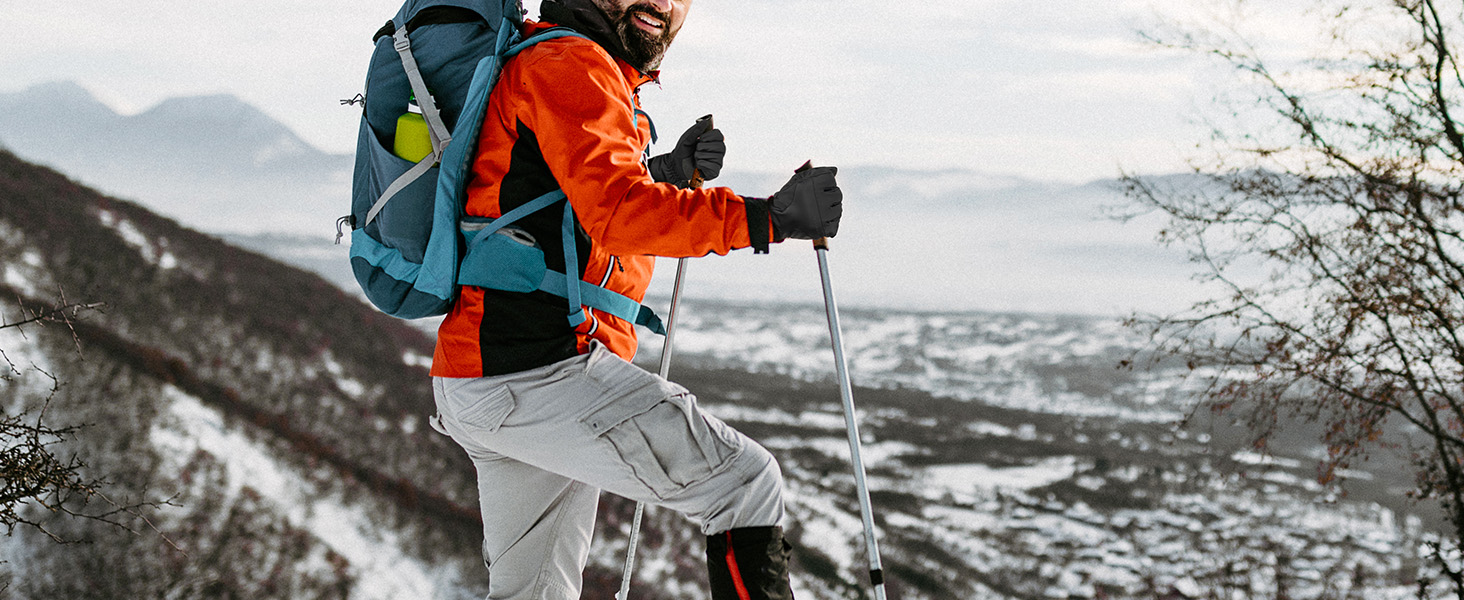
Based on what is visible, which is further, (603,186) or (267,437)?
(267,437)

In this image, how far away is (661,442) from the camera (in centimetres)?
216

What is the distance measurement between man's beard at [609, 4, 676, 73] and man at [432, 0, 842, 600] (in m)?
0.12

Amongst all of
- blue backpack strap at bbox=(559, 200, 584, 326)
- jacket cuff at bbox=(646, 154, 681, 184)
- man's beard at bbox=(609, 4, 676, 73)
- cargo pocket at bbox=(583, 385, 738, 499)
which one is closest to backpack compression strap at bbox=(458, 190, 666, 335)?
blue backpack strap at bbox=(559, 200, 584, 326)

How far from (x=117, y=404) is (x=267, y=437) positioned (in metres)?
2.35

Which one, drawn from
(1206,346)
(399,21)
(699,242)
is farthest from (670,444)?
(1206,346)

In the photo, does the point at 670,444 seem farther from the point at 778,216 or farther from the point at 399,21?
the point at 399,21

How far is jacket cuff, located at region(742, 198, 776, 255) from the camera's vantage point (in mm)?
2047

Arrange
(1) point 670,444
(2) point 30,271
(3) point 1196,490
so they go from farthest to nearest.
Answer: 1. (3) point 1196,490
2. (2) point 30,271
3. (1) point 670,444

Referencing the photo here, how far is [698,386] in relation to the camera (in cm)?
3641

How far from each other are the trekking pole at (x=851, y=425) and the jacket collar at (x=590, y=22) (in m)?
0.75

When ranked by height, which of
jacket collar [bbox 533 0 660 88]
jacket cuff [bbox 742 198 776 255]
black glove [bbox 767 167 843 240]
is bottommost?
jacket cuff [bbox 742 198 776 255]

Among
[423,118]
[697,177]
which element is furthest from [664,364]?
[423,118]

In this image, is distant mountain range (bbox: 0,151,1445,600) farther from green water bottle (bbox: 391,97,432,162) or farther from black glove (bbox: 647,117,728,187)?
black glove (bbox: 647,117,728,187)

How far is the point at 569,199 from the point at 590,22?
0.68 meters
